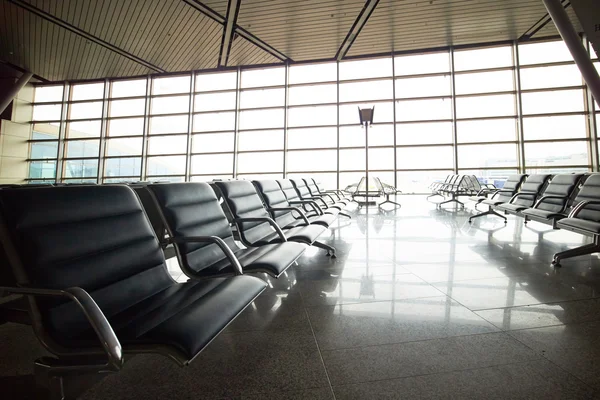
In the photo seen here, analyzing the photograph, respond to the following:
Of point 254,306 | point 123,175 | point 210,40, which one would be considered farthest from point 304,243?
point 123,175

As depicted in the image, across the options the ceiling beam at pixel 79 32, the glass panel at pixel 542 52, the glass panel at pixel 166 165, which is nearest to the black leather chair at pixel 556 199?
the glass panel at pixel 542 52

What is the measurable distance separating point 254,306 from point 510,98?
11282mm

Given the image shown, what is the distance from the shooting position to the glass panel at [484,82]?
9.38 meters

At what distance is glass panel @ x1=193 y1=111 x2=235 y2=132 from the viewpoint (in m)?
11.1

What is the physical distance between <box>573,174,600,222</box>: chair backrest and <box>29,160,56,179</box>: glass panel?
667 inches

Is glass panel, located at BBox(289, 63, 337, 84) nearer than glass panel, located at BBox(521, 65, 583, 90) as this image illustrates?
No

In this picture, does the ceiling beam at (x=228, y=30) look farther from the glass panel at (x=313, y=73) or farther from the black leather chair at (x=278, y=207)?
the black leather chair at (x=278, y=207)

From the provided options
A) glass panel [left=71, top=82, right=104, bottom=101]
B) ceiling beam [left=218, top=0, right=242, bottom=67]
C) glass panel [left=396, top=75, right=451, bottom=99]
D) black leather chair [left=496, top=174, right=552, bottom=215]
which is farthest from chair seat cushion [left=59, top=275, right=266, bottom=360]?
glass panel [left=71, top=82, right=104, bottom=101]

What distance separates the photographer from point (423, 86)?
32.8 feet

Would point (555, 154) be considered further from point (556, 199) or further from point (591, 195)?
point (591, 195)

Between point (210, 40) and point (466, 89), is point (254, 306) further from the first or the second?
point (466, 89)

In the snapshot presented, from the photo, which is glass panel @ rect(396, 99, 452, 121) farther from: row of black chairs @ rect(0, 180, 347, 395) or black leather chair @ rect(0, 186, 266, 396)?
black leather chair @ rect(0, 186, 266, 396)

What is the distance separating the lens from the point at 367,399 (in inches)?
37.7

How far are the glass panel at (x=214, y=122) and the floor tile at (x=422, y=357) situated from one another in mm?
10774
